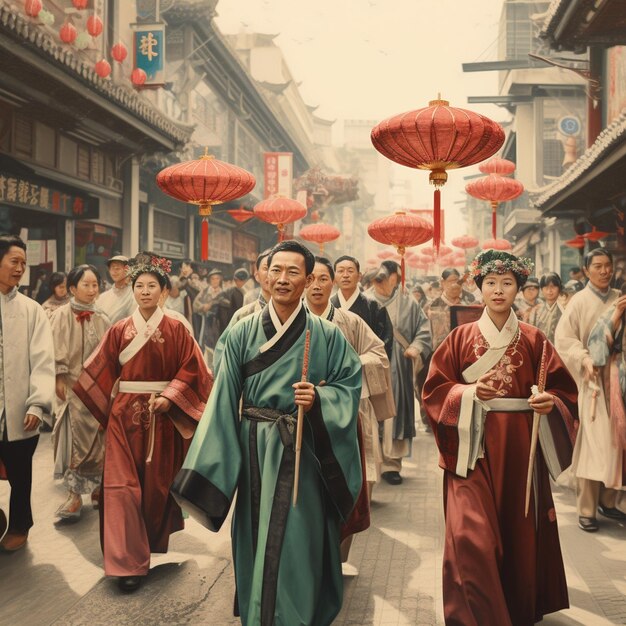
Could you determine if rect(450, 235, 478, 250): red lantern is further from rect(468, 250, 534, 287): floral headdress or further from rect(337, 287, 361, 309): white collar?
rect(468, 250, 534, 287): floral headdress

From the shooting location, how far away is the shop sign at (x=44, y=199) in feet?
37.0

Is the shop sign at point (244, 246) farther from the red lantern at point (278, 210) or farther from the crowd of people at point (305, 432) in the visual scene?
the crowd of people at point (305, 432)

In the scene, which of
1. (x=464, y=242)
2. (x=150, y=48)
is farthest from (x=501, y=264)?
(x=464, y=242)

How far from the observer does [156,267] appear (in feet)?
17.4

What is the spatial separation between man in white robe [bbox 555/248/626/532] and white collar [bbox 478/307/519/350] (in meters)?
2.06

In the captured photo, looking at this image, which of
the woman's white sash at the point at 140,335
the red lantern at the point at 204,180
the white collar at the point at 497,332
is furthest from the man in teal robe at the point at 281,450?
the red lantern at the point at 204,180

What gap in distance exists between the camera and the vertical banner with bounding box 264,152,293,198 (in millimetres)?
30531

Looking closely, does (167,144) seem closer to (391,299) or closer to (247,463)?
(391,299)

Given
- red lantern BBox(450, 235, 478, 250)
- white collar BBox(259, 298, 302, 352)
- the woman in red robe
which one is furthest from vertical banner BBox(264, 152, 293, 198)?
white collar BBox(259, 298, 302, 352)

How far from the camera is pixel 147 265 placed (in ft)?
17.3

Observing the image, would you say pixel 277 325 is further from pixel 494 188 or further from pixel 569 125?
pixel 569 125

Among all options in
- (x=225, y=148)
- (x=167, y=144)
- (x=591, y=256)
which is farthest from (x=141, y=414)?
(x=225, y=148)

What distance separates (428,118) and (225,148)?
20102 mm

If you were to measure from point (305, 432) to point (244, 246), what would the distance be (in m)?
26.9
